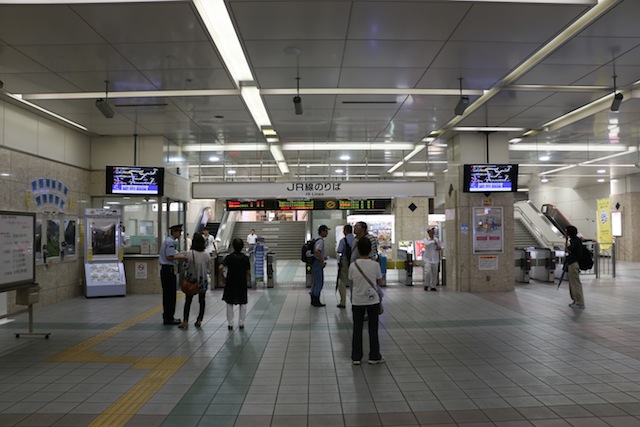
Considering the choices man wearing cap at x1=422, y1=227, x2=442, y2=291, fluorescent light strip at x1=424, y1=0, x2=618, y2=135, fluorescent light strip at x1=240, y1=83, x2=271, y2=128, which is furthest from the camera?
man wearing cap at x1=422, y1=227, x2=442, y2=291

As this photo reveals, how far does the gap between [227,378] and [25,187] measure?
6247mm

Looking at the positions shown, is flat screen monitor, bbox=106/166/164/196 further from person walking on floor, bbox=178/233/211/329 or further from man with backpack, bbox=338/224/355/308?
man with backpack, bbox=338/224/355/308

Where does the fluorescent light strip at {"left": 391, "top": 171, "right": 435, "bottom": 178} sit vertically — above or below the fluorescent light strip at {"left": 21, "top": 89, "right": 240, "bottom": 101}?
below

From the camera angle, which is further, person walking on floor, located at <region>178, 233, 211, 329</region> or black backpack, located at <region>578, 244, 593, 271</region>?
black backpack, located at <region>578, 244, 593, 271</region>

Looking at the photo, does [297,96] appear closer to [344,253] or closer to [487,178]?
[344,253]

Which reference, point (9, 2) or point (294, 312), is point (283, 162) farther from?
point (9, 2)

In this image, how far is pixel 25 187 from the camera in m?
7.93

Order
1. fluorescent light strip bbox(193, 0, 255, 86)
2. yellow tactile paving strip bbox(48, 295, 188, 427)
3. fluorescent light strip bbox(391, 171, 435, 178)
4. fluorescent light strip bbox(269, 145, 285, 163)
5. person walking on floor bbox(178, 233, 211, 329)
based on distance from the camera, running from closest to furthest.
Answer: yellow tactile paving strip bbox(48, 295, 188, 427), fluorescent light strip bbox(193, 0, 255, 86), person walking on floor bbox(178, 233, 211, 329), fluorescent light strip bbox(269, 145, 285, 163), fluorescent light strip bbox(391, 171, 435, 178)

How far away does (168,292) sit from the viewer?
6.91m

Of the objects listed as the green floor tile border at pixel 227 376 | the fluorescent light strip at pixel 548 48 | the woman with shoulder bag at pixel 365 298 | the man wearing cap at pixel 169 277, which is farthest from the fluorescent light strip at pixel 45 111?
the fluorescent light strip at pixel 548 48

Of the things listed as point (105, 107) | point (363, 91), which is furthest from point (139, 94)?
point (363, 91)

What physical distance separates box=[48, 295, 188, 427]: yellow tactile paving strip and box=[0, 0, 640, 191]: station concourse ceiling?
3859 millimetres

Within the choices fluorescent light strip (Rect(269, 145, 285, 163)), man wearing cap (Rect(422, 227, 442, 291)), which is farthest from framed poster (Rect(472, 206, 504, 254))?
fluorescent light strip (Rect(269, 145, 285, 163))

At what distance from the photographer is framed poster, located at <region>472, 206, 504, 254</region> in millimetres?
10188
